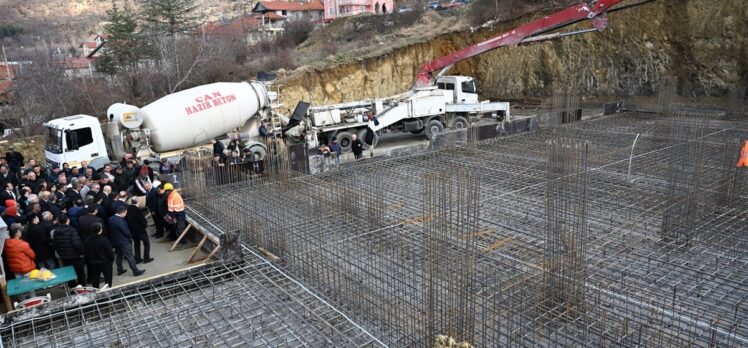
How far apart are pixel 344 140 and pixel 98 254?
8.73 metres

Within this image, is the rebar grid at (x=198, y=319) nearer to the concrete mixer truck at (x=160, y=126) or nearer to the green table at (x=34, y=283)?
the green table at (x=34, y=283)

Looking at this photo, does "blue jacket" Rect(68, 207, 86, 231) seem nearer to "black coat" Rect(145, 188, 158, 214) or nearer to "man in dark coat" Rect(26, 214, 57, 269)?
"man in dark coat" Rect(26, 214, 57, 269)

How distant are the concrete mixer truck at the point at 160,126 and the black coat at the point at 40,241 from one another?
480cm

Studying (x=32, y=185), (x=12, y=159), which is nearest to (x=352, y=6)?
(x=12, y=159)

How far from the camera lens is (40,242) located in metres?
6.11

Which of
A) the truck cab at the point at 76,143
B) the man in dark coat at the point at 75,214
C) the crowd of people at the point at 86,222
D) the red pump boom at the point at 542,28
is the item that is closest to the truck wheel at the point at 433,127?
the red pump boom at the point at 542,28

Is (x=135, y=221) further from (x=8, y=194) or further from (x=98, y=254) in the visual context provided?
(x=8, y=194)

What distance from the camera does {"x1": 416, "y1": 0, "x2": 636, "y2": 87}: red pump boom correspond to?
43.6 ft

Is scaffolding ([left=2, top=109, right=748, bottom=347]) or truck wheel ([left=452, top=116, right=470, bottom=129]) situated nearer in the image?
scaffolding ([left=2, top=109, right=748, bottom=347])

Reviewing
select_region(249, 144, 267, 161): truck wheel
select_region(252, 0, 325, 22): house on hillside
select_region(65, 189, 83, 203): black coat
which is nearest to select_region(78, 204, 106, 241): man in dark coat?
select_region(65, 189, 83, 203): black coat

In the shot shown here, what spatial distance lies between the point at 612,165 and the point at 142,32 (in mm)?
19371

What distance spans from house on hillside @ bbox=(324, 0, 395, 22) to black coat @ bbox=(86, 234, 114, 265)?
4627 cm

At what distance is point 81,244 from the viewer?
19.4ft

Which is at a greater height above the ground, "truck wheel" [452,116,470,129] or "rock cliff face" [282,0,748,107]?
"rock cliff face" [282,0,748,107]
